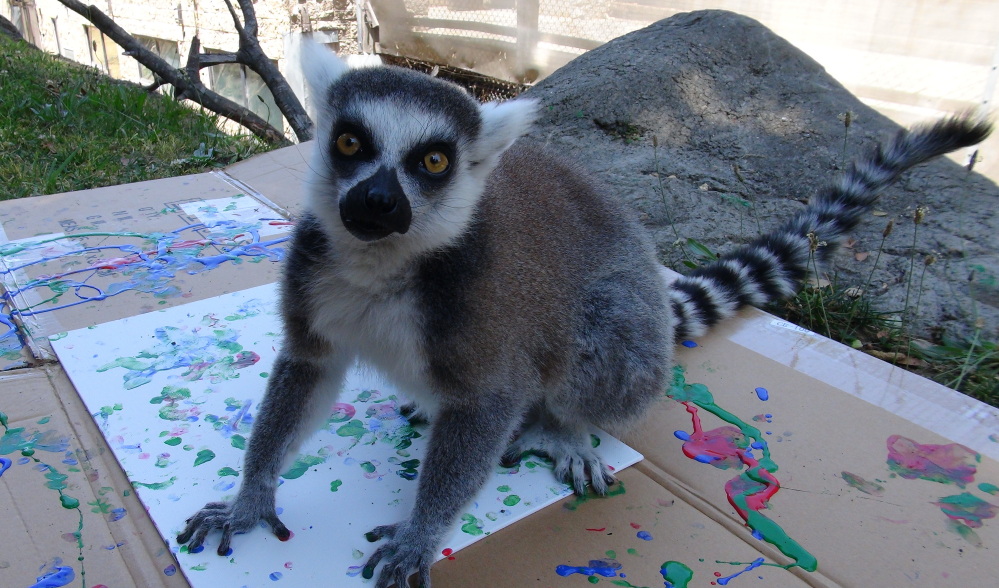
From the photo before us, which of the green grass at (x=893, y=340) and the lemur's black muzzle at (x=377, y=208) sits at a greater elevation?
the lemur's black muzzle at (x=377, y=208)

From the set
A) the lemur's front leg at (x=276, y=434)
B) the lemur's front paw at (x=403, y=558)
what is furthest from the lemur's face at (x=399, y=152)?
the lemur's front paw at (x=403, y=558)

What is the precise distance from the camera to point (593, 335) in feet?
7.28

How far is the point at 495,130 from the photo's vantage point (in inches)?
74.4

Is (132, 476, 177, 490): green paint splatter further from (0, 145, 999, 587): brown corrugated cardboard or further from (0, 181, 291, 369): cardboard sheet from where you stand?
(0, 181, 291, 369): cardboard sheet

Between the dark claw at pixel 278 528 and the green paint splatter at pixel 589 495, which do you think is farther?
the green paint splatter at pixel 589 495

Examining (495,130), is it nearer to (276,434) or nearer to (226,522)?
(276,434)

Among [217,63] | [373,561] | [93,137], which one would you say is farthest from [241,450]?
[217,63]

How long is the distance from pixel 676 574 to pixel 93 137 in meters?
4.81

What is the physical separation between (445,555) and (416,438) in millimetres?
516

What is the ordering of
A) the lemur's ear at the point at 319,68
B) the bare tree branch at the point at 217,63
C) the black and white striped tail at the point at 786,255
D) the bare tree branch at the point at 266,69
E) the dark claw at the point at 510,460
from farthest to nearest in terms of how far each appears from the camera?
the bare tree branch at the point at 266,69 < the bare tree branch at the point at 217,63 < the black and white striped tail at the point at 786,255 < the dark claw at the point at 510,460 < the lemur's ear at the point at 319,68

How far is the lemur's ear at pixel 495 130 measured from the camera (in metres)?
1.88

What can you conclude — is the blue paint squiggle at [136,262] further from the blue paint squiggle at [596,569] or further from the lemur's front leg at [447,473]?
the blue paint squiggle at [596,569]

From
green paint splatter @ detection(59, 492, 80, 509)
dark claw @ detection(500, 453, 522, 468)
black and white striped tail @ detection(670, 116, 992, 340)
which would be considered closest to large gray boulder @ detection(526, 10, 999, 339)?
black and white striped tail @ detection(670, 116, 992, 340)

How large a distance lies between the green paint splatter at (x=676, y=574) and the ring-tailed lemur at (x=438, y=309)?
1.06 feet
